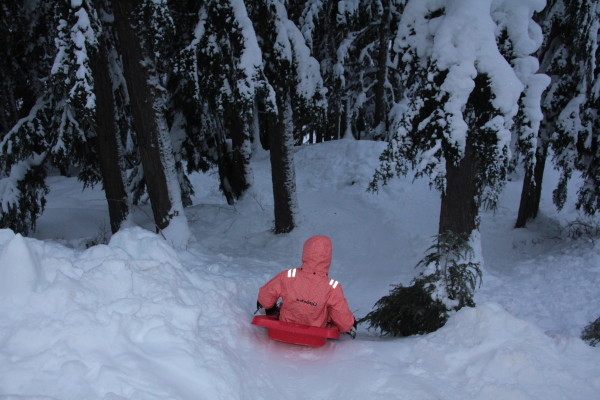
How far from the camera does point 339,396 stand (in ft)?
10.9

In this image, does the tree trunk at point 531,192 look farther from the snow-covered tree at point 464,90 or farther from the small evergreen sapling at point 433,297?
the small evergreen sapling at point 433,297

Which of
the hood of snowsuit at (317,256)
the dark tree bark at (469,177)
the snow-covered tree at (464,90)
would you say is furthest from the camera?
the dark tree bark at (469,177)

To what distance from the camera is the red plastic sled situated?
4.16 meters

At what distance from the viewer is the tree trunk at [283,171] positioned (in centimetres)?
1000

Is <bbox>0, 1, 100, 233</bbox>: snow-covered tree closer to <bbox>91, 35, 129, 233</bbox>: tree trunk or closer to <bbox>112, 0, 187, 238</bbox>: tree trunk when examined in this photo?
<bbox>91, 35, 129, 233</bbox>: tree trunk

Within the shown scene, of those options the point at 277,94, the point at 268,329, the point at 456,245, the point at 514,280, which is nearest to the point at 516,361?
the point at 456,245

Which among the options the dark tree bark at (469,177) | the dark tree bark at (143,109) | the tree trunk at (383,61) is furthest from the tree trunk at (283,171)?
the tree trunk at (383,61)

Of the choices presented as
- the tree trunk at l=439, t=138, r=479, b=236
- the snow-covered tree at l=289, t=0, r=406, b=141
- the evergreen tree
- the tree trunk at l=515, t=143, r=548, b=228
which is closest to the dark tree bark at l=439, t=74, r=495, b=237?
the tree trunk at l=439, t=138, r=479, b=236

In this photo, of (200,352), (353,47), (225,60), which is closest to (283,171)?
(225,60)

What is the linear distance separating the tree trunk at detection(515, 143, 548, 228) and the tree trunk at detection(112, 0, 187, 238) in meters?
8.57

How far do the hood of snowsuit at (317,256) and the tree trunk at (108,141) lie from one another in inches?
239

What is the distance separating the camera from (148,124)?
7891mm

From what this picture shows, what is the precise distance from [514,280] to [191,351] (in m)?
6.86

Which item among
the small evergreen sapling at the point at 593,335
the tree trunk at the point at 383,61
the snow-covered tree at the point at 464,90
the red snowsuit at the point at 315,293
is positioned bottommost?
the small evergreen sapling at the point at 593,335
